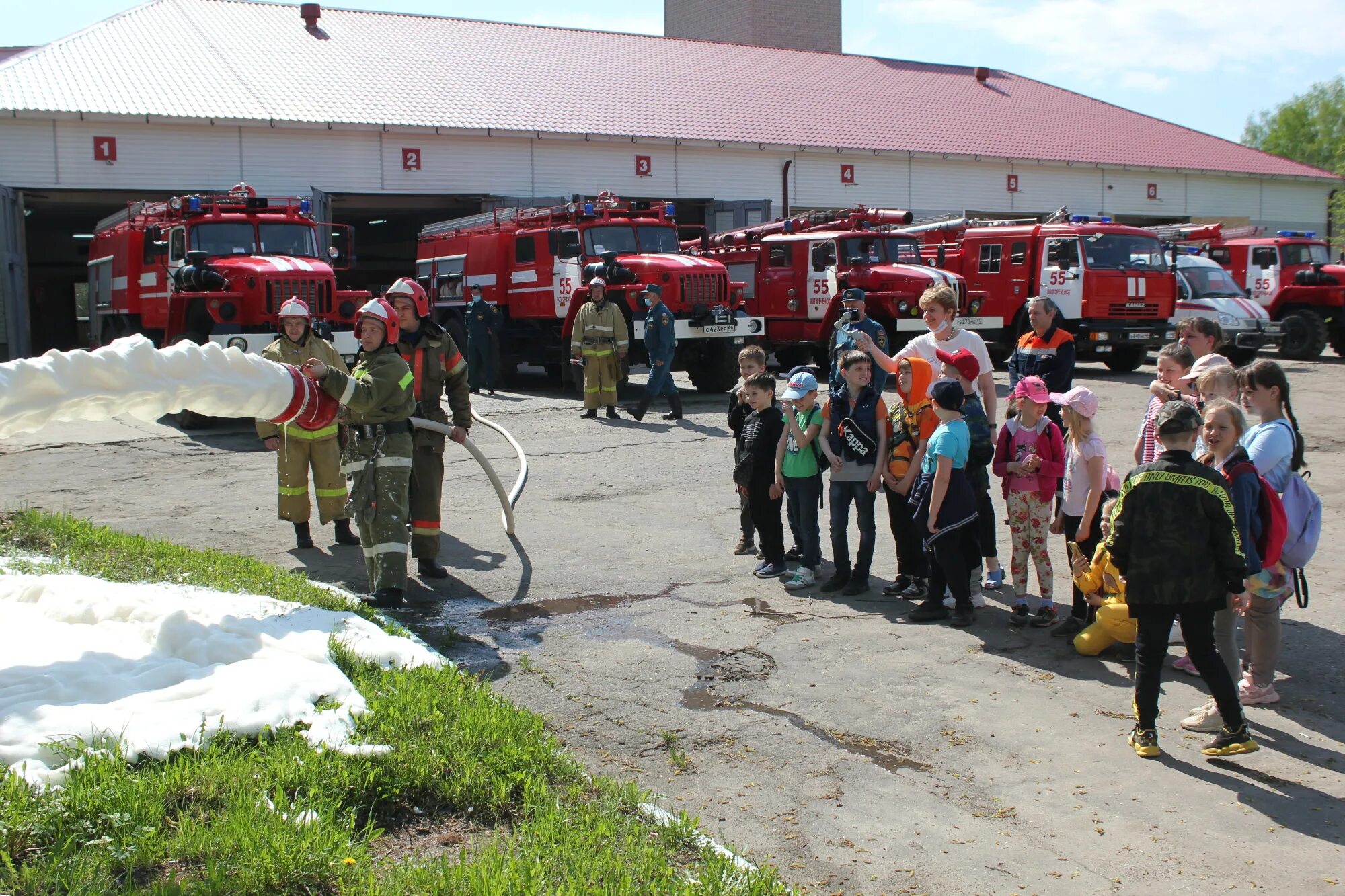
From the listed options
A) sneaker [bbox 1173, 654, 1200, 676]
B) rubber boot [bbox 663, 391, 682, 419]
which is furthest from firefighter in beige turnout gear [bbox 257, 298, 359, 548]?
rubber boot [bbox 663, 391, 682, 419]

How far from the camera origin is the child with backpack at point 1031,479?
6543 mm

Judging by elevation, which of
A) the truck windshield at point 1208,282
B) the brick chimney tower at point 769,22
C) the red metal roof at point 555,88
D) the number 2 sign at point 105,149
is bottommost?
the truck windshield at point 1208,282

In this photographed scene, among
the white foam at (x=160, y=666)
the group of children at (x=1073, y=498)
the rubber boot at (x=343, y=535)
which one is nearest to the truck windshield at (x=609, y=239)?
the rubber boot at (x=343, y=535)

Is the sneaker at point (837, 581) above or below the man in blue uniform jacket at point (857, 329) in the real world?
below

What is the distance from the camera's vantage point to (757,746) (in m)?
4.87

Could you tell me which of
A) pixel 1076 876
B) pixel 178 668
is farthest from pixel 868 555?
pixel 178 668

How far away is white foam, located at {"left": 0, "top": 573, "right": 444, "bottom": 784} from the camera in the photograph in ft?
13.9

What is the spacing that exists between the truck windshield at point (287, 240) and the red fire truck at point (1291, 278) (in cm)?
1781

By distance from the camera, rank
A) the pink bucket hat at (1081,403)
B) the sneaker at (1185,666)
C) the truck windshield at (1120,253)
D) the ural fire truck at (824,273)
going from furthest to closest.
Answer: the truck windshield at (1120,253) < the ural fire truck at (824,273) < the pink bucket hat at (1081,403) < the sneaker at (1185,666)

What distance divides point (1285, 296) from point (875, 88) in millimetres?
18704

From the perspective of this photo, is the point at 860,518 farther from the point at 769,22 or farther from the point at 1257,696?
the point at 769,22

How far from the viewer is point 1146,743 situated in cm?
480

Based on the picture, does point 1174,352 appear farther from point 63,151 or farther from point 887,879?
point 63,151

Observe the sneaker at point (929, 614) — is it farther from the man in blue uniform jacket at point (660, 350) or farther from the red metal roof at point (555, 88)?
the red metal roof at point (555, 88)
